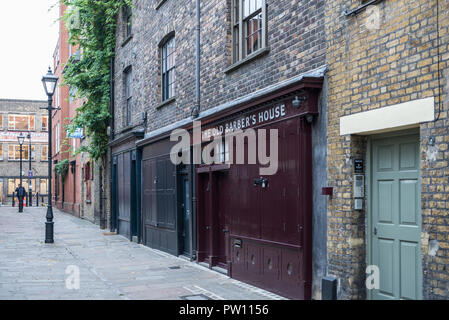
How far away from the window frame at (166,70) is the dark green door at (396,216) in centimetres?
846

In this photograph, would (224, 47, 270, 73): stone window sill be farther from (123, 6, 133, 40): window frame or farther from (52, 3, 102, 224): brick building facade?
(52, 3, 102, 224): brick building facade

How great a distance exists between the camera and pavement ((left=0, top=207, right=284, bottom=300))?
8786 millimetres

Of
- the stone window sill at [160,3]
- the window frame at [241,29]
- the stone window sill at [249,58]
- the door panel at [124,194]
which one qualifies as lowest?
the door panel at [124,194]

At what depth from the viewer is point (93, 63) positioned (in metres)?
22.0

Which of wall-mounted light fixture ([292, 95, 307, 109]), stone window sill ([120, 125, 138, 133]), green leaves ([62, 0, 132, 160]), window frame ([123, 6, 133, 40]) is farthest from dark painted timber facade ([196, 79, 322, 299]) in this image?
green leaves ([62, 0, 132, 160])

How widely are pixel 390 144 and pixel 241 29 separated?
4.74 m

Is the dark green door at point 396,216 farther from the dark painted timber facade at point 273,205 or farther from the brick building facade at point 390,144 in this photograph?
the dark painted timber facade at point 273,205

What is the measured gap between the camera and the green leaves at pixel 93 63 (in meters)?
21.2

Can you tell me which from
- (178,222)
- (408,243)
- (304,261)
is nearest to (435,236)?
(408,243)

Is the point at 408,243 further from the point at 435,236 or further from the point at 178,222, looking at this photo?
the point at 178,222

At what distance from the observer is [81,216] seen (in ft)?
101

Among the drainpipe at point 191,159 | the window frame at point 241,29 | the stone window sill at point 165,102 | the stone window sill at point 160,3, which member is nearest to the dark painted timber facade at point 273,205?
the drainpipe at point 191,159

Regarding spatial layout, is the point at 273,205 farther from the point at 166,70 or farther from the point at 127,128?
the point at 127,128

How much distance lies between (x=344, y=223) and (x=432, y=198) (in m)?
1.65
